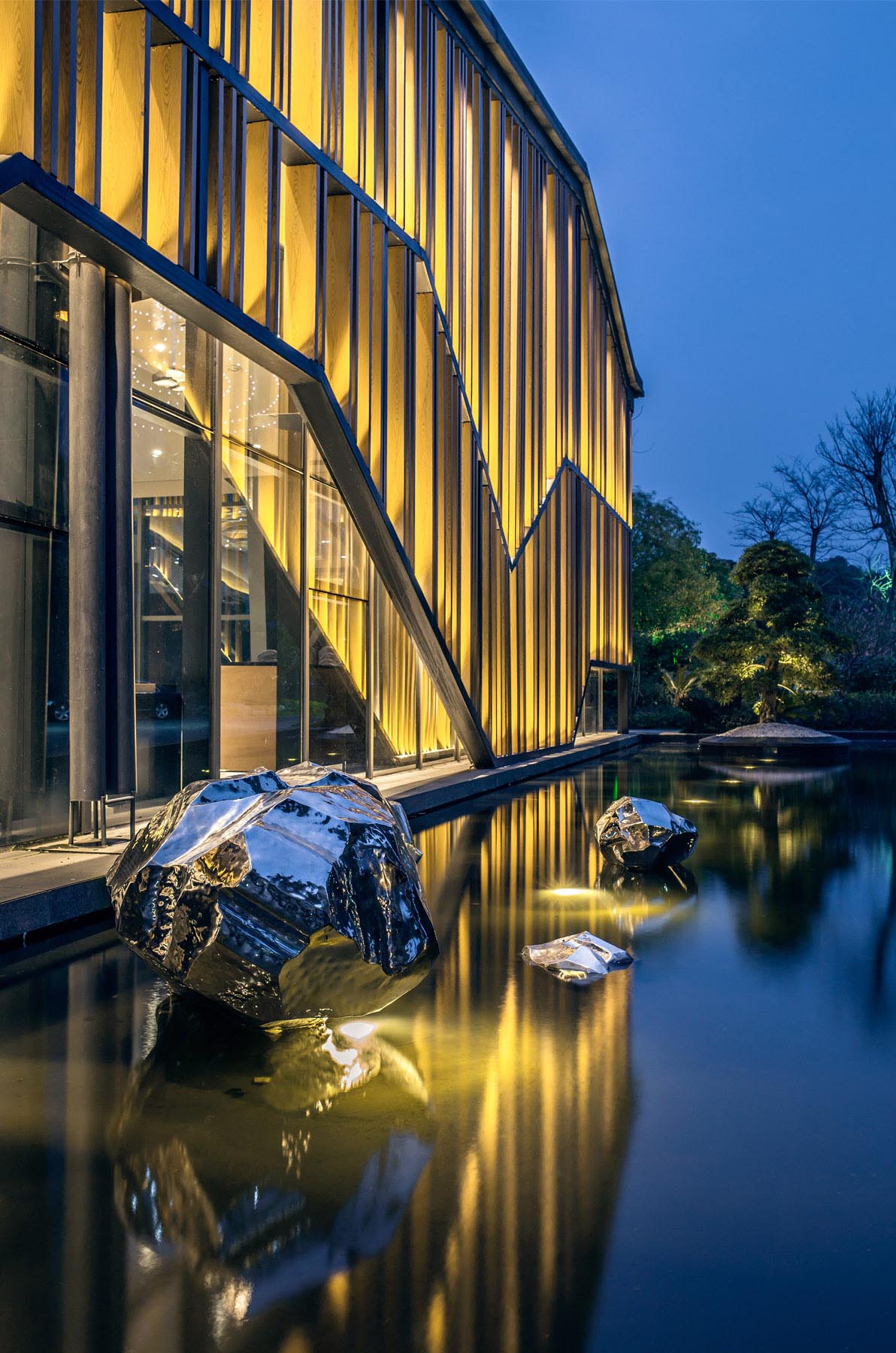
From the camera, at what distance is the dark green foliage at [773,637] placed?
27.9 meters

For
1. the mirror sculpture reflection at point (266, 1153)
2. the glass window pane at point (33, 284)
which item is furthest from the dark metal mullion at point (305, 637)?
the mirror sculpture reflection at point (266, 1153)

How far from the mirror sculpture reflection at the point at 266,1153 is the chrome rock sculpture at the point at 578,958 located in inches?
55.1

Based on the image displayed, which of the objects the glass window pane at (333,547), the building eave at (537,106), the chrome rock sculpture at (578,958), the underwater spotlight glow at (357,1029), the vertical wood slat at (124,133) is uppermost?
the building eave at (537,106)

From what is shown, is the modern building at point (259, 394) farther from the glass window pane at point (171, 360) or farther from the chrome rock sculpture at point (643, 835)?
the chrome rock sculpture at point (643, 835)

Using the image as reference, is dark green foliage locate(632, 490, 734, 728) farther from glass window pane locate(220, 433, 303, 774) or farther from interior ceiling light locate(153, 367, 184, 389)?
interior ceiling light locate(153, 367, 184, 389)

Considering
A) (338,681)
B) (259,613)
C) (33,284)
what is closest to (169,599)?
(259,613)

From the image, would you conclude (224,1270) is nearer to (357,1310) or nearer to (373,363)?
(357,1310)

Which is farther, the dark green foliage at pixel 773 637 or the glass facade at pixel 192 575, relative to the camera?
the dark green foliage at pixel 773 637

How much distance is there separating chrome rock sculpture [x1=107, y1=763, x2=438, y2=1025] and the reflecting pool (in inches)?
11.1

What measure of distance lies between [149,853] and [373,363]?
9.09 meters

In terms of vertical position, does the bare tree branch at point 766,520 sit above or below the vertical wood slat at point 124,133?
above

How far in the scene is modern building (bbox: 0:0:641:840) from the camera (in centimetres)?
801

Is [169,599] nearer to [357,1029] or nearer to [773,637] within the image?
[357,1029]

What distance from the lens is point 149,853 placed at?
5.05m
